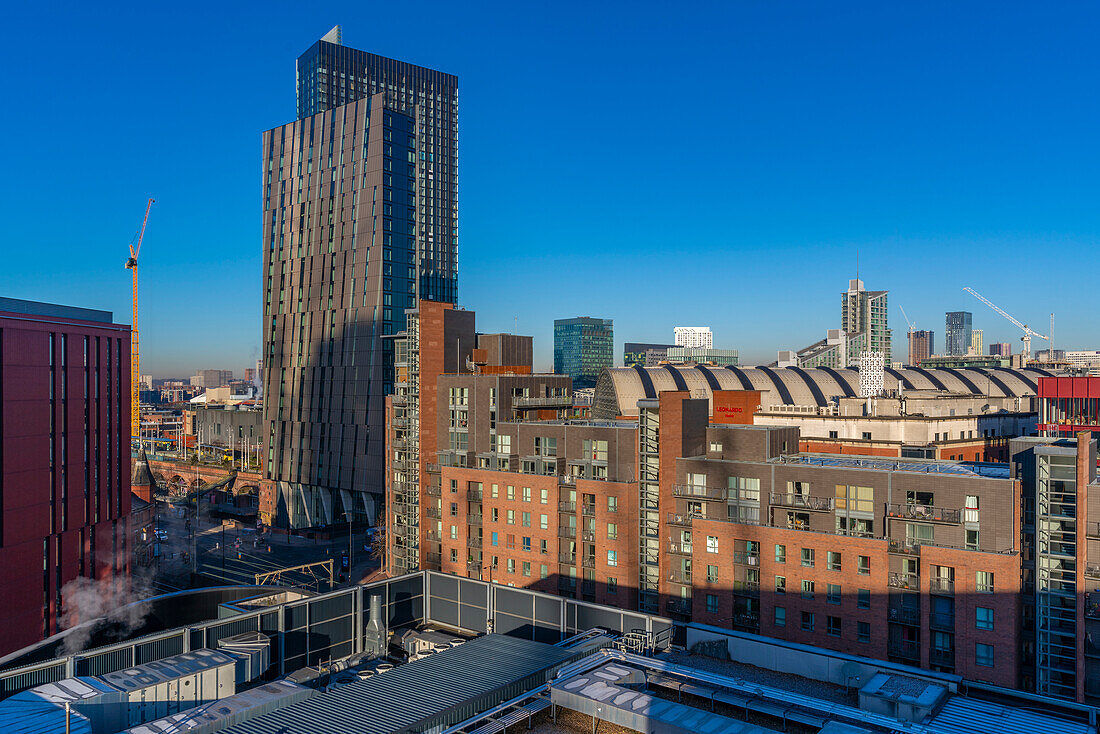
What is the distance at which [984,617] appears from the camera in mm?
44594

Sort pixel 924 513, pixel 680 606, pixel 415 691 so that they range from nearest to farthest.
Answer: pixel 415 691 → pixel 924 513 → pixel 680 606

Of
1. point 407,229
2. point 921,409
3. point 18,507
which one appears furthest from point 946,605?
point 407,229

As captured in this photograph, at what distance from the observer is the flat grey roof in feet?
207

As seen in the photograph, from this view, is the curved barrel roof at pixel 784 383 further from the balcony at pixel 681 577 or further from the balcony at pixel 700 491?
the balcony at pixel 681 577

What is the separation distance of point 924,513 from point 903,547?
2.57m

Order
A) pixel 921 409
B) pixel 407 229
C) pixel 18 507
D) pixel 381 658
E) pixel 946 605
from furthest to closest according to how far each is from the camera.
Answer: pixel 407 229, pixel 921 409, pixel 18 507, pixel 381 658, pixel 946 605

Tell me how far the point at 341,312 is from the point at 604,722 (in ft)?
383

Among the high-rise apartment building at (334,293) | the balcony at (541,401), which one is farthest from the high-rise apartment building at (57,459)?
the high-rise apartment building at (334,293)

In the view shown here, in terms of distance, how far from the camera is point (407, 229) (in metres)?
135

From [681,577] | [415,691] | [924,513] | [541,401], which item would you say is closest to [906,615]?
[924,513]

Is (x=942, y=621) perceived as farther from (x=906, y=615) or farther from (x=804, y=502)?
(x=804, y=502)

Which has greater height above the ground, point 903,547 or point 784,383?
point 784,383

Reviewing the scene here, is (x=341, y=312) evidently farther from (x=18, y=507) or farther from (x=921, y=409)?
(x=921, y=409)

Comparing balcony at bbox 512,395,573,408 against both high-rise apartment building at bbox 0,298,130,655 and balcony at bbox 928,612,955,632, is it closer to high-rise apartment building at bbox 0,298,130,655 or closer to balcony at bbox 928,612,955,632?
high-rise apartment building at bbox 0,298,130,655
